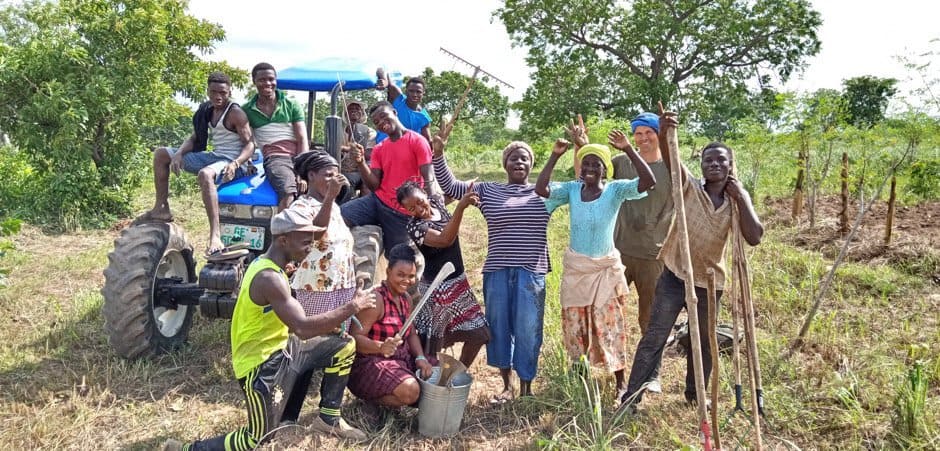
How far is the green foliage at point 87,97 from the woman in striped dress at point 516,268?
738cm

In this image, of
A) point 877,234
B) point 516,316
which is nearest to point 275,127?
point 516,316

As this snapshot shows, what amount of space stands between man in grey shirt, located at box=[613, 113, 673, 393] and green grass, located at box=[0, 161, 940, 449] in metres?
0.65

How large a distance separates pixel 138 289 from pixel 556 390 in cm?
275

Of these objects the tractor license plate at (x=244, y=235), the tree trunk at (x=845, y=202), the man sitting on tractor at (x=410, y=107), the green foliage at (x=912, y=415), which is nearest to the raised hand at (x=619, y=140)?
the green foliage at (x=912, y=415)

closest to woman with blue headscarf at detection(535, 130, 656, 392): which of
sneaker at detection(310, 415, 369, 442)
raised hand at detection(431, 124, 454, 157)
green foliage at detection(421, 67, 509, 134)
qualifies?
raised hand at detection(431, 124, 454, 157)

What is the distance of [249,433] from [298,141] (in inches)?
90.1

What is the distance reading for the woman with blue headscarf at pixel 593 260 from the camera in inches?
147

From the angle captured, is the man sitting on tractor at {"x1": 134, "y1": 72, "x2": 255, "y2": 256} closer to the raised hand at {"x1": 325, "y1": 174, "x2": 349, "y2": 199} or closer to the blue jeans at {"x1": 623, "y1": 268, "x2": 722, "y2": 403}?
the raised hand at {"x1": 325, "y1": 174, "x2": 349, "y2": 199}

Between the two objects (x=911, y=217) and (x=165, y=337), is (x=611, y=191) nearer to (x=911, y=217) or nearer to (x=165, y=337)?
(x=165, y=337)

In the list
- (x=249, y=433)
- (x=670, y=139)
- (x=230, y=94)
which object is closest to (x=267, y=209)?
(x=230, y=94)

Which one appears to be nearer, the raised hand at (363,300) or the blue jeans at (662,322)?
the raised hand at (363,300)

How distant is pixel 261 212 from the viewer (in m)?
4.43

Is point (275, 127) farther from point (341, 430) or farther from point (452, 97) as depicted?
point (452, 97)

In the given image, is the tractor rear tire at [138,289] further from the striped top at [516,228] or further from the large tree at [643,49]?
the large tree at [643,49]
